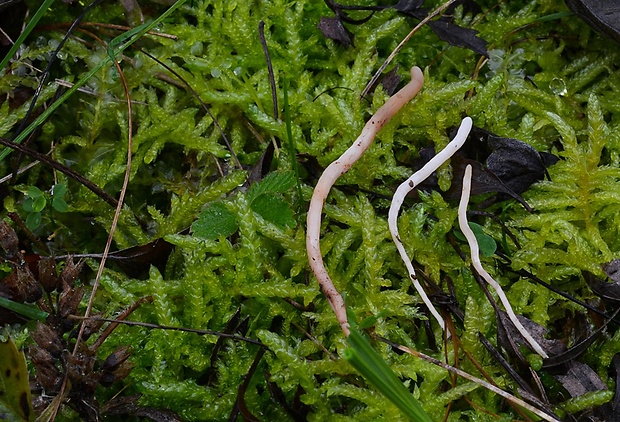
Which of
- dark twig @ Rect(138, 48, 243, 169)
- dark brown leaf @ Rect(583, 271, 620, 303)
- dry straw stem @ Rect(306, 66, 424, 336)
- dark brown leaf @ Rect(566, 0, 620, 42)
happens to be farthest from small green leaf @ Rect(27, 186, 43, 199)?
dark brown leaf @ Rect(566, 0, 620, 42)

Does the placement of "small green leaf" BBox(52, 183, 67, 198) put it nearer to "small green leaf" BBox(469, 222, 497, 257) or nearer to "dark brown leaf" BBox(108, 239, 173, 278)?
"dark brown leaf" BBox(108, 239, 173, 278)

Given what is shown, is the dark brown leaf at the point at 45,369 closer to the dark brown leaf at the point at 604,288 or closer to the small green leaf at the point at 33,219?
the small green leaf at the point at 33,219

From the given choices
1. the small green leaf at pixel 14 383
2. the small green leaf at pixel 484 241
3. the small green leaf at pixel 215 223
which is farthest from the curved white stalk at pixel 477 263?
the small green leaf at pixel 14 383

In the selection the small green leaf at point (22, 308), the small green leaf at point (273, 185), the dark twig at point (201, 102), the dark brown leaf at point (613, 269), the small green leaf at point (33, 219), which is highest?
the dark twig at point (201, 102)

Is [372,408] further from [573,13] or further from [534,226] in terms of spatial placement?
[573,13]

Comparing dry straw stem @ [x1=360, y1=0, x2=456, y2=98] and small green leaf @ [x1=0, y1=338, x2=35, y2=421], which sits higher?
dry straw stem @ [x1=360, y1=0, x2=456, y2=98]
